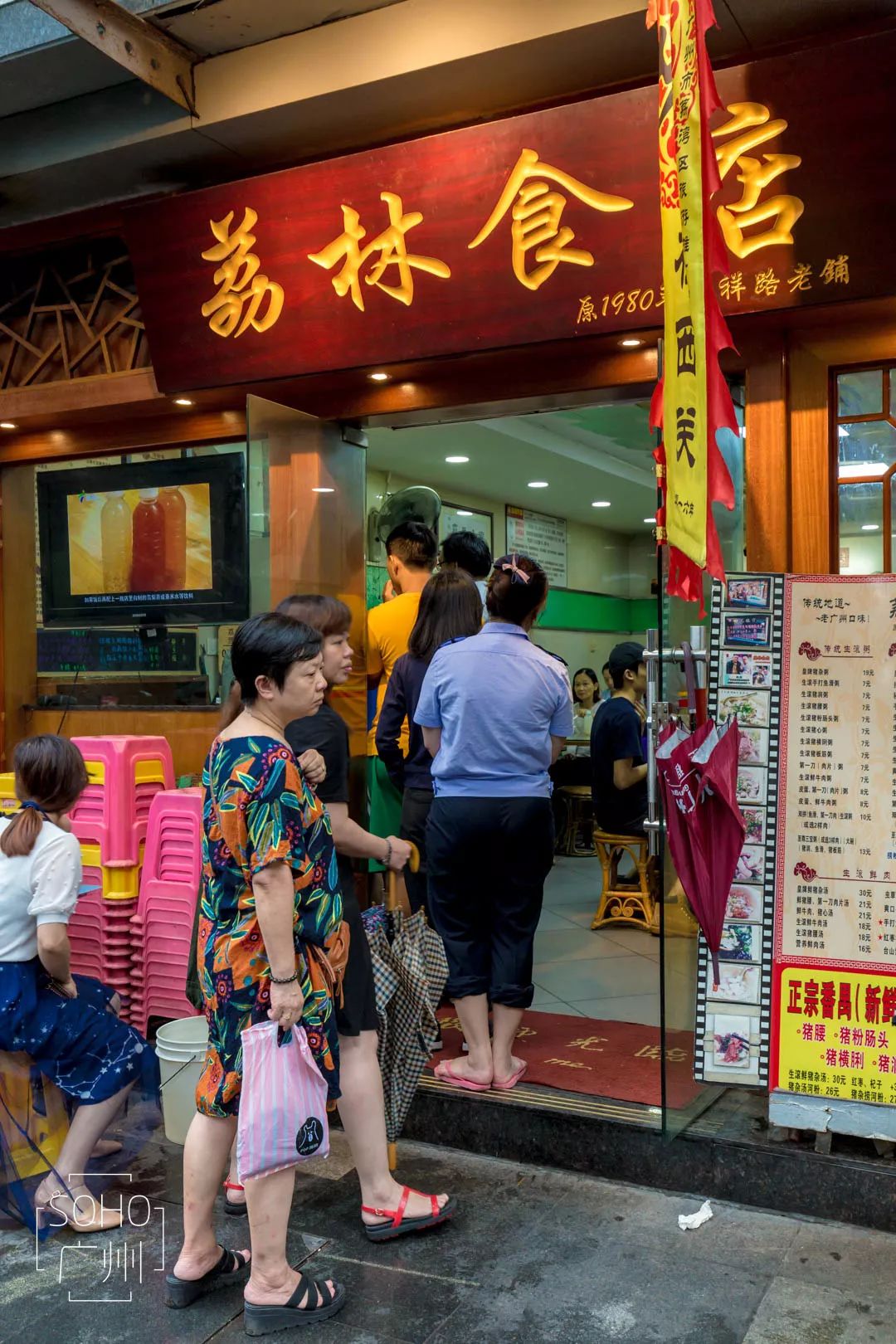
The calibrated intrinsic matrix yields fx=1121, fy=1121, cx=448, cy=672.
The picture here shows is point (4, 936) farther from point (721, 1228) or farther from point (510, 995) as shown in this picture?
point (721, 1228)

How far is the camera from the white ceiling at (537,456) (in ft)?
26.5

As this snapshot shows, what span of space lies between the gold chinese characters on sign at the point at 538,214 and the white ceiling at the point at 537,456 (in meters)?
2.98

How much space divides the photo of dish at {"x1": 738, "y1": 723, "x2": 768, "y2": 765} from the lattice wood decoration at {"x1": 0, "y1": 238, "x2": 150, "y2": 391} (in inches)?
126

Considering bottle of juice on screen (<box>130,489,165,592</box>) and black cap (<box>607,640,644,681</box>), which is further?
black cap (<box>607,640,644,681</box>)

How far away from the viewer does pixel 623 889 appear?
6438 millimetres

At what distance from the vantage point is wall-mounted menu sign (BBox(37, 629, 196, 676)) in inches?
207

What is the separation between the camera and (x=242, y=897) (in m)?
2.70

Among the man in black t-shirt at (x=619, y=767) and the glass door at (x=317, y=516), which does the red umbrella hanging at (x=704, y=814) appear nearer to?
the glass door at (x=317, y=516)

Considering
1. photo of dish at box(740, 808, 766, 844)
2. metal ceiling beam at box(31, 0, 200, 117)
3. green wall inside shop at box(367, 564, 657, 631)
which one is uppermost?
metal ceiling beam at box(31, 0, 200, 117)

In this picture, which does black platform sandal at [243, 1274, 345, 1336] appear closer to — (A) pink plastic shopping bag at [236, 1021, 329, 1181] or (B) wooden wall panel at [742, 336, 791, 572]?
(A) pink plastic shopping bag at [236, 1021, 329, 1181]

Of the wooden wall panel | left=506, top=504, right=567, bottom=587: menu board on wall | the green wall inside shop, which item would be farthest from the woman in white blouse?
the green wall inside shop

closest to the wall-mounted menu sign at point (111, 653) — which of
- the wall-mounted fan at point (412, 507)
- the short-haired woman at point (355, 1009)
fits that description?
the wall-mounted fan at point (412, 507)

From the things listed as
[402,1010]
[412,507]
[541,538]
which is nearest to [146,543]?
[412,507]

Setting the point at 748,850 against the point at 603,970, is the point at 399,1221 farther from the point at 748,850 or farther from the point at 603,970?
the point at 603,970
